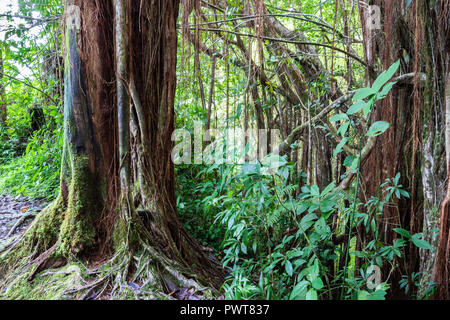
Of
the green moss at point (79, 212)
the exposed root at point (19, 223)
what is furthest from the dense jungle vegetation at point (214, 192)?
the exposed root at point (19, 223)

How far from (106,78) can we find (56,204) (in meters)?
0.89

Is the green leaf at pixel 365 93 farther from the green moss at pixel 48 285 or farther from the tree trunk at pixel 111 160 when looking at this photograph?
the green moss at pixel 48 285

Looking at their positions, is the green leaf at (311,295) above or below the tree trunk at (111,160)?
below

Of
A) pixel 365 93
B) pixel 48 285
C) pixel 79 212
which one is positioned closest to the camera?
pixel 365 93

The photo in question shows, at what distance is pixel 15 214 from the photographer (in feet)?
8.96

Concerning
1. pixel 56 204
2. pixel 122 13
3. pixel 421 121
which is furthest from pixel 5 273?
pixel 421 121

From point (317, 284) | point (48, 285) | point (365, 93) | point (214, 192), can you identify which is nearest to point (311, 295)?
point (317, 284)

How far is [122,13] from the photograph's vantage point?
6.47 feet

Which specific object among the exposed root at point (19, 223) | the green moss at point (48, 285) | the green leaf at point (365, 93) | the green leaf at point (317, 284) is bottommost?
the green moss at point (48, 285)

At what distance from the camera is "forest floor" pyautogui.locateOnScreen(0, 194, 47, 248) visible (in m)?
2.40

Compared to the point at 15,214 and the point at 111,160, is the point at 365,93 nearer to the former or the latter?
the point at 111,160

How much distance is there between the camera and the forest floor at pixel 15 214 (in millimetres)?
2396

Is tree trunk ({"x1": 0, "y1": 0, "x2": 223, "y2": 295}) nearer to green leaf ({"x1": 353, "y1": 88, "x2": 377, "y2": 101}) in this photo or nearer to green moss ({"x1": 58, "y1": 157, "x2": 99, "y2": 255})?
green moss ({"x1": 58, "y1": 157, "x2": 99, "y2": 255})

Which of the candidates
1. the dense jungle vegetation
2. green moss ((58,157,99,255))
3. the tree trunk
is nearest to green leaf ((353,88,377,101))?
the dense jungle vegetation
